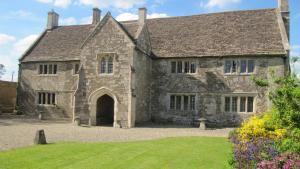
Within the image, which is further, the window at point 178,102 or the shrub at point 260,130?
the window at point 178,102

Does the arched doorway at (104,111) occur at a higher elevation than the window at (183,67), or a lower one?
lower

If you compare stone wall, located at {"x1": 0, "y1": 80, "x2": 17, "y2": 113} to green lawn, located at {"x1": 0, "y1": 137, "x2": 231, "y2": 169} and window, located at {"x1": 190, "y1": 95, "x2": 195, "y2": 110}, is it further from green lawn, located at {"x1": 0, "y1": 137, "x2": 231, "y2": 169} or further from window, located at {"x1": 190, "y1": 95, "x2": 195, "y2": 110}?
green lawn, located at {"x1": 0, "y1": 137, "x2": 231, "y2": 169}

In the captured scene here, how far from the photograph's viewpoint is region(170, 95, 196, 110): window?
26844 mm

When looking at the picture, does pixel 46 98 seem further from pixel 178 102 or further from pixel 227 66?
pixel 227 66

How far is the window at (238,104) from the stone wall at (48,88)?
14.8 meters

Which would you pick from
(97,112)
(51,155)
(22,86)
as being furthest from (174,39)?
(51,155)

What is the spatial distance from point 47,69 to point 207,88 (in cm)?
1665

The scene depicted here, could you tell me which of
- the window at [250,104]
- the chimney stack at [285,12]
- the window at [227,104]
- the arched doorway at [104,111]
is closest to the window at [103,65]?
Answer: the arched doorway at [104,111]

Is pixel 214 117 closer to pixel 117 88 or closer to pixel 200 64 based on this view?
pixel 200 64

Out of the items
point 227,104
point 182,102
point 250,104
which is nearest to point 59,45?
point 182,102

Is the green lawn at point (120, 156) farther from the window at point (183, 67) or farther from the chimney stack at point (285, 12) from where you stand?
the chimney stack at point (285, 12)

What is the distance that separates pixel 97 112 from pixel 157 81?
5.93m

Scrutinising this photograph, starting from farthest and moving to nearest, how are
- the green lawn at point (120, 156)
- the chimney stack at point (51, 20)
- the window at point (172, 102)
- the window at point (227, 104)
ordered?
the chimney stack at point (51, 20) < the window at point (172, 102) < the window at point (227, 104) < the green lawn at point (120, 156)

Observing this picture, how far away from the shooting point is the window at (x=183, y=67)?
27.0 metres
